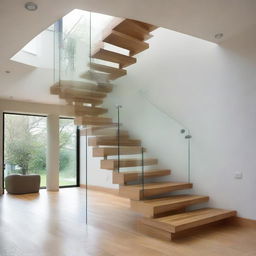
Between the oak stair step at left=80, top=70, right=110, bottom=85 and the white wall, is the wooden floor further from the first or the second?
the oak stair step at left=80, top=70, right=110, bottom=85

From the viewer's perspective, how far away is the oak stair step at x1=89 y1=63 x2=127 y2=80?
5371mm

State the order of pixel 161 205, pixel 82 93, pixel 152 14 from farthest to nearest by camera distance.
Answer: pixel 82 93
pixel 161 205
pixel 152 14

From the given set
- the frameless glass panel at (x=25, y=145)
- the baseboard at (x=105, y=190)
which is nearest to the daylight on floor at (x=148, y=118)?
the baseboard at (x=105, y=190)

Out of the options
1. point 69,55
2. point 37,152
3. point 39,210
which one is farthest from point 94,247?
point 37,152

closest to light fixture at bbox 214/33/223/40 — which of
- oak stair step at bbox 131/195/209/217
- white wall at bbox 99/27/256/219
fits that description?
white wall at bbox 99/27/256/219

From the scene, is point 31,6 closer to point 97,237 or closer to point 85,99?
point 85,99

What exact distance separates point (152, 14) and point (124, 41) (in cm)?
153

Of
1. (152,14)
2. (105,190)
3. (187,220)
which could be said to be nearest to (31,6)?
(152,14)

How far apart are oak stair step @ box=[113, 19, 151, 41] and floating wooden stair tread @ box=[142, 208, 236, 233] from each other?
3.07m

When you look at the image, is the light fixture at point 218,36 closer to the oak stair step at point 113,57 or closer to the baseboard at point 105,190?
the oak stair step at point 113,57

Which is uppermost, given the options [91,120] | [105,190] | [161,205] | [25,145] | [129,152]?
[91,120]

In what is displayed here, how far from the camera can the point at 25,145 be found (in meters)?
8.67

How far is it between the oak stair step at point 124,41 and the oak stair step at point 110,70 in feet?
1.73

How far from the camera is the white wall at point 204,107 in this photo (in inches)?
164
